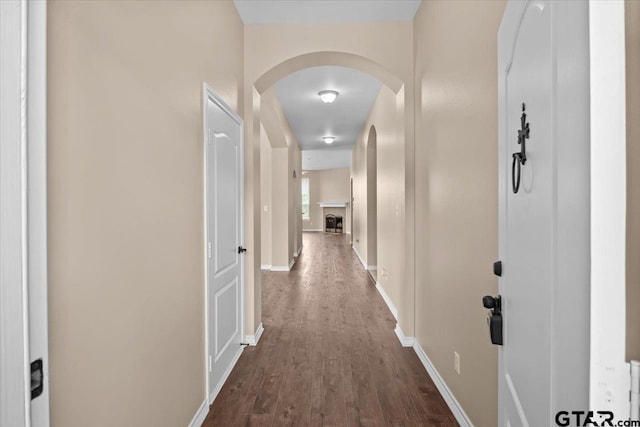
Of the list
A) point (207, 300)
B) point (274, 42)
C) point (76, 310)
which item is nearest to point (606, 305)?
point (76, 310)

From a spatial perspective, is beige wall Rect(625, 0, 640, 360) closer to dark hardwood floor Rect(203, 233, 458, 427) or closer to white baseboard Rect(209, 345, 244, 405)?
dark hardwood floor Rect(203, 233, 458, 427)

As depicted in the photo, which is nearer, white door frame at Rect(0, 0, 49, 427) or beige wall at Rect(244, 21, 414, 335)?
white door frame at Rect(0, 0, 49, 427)

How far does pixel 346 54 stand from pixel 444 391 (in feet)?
9.56

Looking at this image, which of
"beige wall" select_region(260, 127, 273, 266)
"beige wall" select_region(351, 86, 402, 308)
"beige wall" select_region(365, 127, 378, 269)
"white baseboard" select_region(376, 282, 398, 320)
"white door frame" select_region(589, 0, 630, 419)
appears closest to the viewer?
"white door frame" select_region(589, 0, 630, 419)

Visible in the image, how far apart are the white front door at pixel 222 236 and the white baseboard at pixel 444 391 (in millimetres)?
1575

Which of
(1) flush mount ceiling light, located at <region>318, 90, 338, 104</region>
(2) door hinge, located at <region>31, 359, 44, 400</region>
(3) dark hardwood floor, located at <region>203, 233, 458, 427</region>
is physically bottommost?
(3) dark hardwood floor, located at <region>203, 233, 458, 427</region>

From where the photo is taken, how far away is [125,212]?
4.48 ft

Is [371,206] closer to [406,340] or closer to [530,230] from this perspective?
[406,340]

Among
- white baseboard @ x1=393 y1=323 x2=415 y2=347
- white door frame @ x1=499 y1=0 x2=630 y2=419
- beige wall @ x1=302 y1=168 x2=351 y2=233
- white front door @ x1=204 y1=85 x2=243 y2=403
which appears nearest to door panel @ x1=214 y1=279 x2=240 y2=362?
white front door @ x1=204 y1=85 x2=243 y2=403

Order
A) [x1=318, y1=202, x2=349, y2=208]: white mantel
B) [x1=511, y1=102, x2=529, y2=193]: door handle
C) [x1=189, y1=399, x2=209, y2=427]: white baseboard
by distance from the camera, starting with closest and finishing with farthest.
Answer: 1. [x1=511, y1=102, x2=529, y2=193]: door handle
2. [x1=189, y1=399, x2=209, y2=427]: white baseboard
3. [x1=318, y1=202, x2=349, y2=208]: white mantel

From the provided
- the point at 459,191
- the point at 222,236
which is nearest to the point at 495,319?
the point at 459,191

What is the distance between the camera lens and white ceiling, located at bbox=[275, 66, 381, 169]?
4.70 m

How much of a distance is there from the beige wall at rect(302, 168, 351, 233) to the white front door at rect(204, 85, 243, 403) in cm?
1276

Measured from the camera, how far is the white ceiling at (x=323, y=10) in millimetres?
2939
